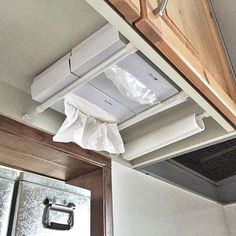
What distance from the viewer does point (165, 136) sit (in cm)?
146

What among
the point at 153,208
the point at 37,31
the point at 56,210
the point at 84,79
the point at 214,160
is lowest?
the point at 56,210

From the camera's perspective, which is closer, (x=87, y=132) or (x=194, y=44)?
(x=194, y=44)

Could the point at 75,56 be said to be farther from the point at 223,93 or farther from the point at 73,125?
the point at 223,93

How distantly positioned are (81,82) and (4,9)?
36 centimetres

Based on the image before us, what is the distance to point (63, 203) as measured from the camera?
39.9 inches

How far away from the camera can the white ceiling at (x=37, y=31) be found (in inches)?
40.0

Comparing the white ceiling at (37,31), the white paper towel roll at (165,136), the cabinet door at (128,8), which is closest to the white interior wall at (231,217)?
the white paper towel roll at (165,136)

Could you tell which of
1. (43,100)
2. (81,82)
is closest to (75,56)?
(81,82)

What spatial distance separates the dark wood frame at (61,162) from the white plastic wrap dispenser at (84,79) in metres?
0.09

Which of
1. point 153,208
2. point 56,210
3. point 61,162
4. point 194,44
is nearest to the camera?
point 56,210

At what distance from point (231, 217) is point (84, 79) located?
7.03 feet

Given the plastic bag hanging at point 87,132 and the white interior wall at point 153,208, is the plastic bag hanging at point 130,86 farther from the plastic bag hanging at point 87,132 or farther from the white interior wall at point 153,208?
the white interior wall at point 153,208

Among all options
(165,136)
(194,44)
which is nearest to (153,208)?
(165,136)

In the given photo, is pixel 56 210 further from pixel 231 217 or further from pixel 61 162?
pixel 231 217
